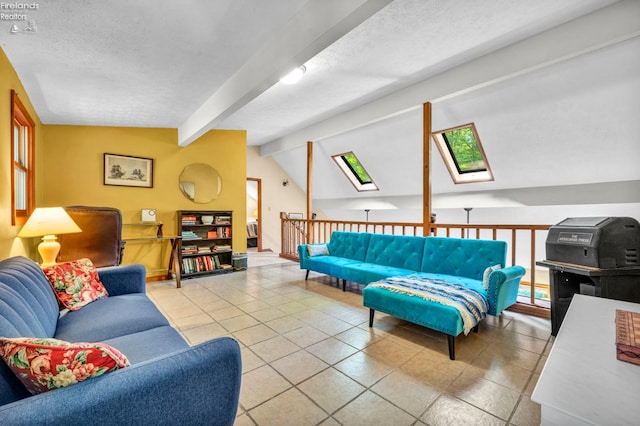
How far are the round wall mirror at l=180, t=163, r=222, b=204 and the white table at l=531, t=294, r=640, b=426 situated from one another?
5.17 metres

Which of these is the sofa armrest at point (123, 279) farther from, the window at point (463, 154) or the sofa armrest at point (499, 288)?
the window at point (463, 154)

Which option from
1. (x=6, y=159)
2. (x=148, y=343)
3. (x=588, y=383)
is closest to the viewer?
(x=588, y=383)

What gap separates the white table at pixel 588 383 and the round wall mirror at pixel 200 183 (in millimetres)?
5173

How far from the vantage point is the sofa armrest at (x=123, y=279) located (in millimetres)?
2455

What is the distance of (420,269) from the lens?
3.50 m

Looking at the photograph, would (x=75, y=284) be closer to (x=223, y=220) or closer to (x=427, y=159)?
(x=223, y=220)

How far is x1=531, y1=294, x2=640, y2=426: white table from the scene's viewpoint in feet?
2.29

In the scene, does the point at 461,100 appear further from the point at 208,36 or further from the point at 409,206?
the point at 208,36

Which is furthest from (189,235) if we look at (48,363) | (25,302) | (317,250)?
(48,363)

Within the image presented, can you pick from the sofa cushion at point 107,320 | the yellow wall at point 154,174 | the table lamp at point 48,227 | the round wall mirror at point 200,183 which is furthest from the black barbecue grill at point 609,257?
the round wall mirror at point 200,183

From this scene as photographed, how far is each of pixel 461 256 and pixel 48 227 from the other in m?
4.12

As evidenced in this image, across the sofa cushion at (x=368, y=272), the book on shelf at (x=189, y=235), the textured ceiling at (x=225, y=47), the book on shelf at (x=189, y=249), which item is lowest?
the sofa cushion at (x=368, y=272)

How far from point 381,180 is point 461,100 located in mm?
2785

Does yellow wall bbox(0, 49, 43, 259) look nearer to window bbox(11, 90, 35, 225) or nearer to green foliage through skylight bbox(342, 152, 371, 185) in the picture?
window bbox(11, 90, 35, 225)
